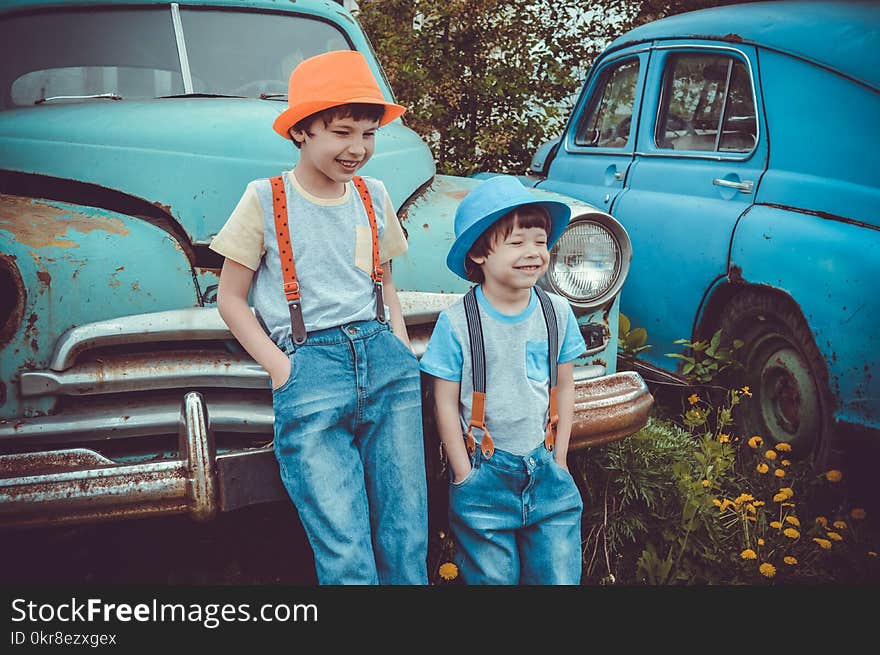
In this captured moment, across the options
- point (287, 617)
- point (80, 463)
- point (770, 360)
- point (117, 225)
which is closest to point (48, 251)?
point (117, 225)

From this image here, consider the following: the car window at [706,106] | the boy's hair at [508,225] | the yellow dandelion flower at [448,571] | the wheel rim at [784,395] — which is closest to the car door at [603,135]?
the car window at [706,106]

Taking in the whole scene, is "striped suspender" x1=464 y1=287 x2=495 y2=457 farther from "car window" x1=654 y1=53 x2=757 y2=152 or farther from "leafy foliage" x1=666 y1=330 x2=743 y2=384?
"car window" x1=654 y1=53 x2=757 y2=152

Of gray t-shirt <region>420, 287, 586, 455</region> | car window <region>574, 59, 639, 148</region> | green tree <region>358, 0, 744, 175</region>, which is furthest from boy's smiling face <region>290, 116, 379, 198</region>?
green tree <region>358, 0, 744, 175</region>

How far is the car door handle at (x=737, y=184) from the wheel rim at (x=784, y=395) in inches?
20.4

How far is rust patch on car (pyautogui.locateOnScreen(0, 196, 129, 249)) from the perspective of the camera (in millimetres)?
1819

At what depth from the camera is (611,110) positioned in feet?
12.7

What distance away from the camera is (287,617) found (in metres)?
1.53

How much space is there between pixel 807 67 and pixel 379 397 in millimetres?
1932

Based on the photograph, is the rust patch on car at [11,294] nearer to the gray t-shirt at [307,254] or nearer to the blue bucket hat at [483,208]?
the gray t-shirt at [307,254]

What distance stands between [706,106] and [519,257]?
6.13 feet

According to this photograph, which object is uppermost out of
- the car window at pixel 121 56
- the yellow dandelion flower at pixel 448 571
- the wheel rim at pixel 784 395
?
the car window at pixel 121 56

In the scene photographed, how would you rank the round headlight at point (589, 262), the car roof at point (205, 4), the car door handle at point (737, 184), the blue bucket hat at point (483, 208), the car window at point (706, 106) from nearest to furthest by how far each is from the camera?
1. the blue bucket hat at point (483, 208)
2. the round headlight at point (589, 262)
3. the car roof at point (205, 4)
4. the car door handle at point (737, 184)
5. the car window at point (706, 106)

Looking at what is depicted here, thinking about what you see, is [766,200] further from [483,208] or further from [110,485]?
[110,485]

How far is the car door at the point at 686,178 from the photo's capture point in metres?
2.96
